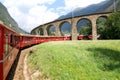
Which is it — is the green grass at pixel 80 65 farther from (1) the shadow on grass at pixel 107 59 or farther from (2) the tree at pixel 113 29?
(2) the tree at pixel 113 29

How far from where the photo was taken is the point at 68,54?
65.7 ft

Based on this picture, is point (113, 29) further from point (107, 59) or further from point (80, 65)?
point (80, 65)

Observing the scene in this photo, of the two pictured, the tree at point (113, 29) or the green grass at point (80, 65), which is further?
the tree at point (113, 29)

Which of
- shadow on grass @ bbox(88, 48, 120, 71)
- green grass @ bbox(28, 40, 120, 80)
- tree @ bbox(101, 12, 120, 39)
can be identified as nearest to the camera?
green grass @ bbox(28, 40, 120, 80)

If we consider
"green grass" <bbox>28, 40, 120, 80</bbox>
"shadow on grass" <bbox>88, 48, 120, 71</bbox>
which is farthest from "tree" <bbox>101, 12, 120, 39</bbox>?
"green grass" <bbox>28, 40, 120, 80</bbox>

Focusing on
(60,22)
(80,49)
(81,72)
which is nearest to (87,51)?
(80,49)

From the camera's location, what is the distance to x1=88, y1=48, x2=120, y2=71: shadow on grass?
18.1 metres

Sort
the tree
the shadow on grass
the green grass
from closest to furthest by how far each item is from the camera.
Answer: the green grass < the shadow on grass < the tree

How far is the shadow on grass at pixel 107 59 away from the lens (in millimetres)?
18125

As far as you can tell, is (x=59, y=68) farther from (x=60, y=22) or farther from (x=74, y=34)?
(x=60, y=22)

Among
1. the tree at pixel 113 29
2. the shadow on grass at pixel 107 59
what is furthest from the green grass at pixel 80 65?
the tree at pixel 113 29

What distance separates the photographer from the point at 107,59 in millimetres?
19750

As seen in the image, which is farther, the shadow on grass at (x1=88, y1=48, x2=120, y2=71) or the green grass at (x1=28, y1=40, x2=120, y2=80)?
the shadow on grass at (x1=88, y1=48, x2=120, y2=71)

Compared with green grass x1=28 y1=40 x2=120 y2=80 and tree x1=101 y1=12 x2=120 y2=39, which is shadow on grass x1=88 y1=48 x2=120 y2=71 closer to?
green grass x1=28 y1=40 x2=120 y2=80
